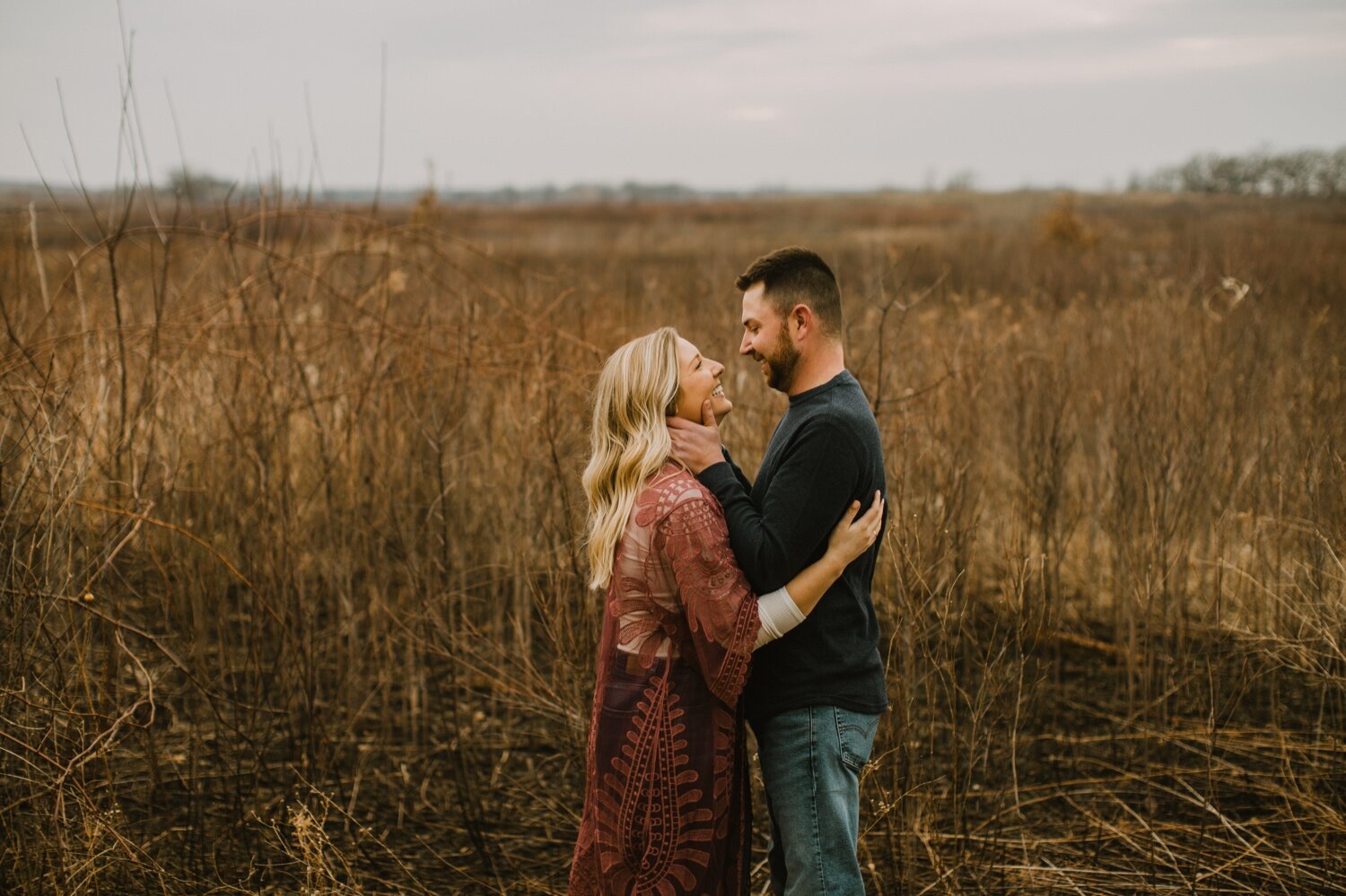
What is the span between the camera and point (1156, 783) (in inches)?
158

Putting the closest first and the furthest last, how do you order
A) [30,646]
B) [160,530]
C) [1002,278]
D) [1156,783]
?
[30,646] → [1156,783] → [160,530] → [1002,278]

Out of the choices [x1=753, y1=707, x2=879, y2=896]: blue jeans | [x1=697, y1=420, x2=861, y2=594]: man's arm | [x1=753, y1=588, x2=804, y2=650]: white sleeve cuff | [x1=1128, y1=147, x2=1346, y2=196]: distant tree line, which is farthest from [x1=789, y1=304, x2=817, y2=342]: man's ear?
[x1=1128, y1=147, x2=1346, y2=196]: distant tree line

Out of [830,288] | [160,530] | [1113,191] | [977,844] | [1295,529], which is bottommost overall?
[977,844]

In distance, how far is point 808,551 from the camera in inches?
83.4

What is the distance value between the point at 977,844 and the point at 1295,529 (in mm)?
1946

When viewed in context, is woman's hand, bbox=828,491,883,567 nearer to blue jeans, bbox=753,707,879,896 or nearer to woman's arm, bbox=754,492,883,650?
woman's arm, bbox=754,492,883,650

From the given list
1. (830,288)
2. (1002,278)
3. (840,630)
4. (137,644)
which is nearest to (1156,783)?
(840,630)

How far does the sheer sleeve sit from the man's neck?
39 cm

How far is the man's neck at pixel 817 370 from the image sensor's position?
2.29 meters

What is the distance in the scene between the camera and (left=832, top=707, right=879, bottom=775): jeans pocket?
221 cm

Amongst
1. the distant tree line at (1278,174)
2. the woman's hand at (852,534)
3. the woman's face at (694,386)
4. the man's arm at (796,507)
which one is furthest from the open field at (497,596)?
the distant tree line at (1278,174)

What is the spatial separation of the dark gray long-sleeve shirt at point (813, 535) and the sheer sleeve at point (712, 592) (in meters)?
0.05

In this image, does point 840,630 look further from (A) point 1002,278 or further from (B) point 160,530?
(A) point 1002,278

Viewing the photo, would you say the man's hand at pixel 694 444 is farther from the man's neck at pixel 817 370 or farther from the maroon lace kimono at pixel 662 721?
the man's neck at pixel 817 370
